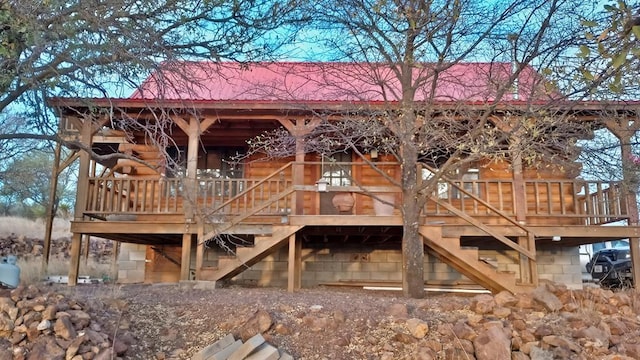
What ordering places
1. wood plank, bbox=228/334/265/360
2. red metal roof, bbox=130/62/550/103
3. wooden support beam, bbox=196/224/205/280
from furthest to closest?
wooden support beam, bbox=196/224/205/280, red metal roof, bbox=130/62/550/103, wood plank, bbox=228/334/265/360

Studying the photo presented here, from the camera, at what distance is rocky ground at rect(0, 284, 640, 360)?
483 cm

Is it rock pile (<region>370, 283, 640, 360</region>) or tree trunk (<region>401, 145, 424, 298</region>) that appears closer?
rock pile (<region>370, 283, 640, 360</region>)

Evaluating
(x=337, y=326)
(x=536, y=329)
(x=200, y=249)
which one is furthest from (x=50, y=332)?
(x=536, y=329)

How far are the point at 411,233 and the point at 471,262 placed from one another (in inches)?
49.2

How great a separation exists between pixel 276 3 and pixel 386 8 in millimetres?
1622

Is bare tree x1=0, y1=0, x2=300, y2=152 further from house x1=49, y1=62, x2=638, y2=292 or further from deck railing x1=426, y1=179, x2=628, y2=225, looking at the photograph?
deck railing x1=426, y1=179, x2=628, y2=225

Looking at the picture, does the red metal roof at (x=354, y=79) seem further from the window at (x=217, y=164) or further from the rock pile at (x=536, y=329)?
the rock pile at (x=536, y=329)

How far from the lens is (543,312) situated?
5.99m

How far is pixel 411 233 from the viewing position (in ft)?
25.7

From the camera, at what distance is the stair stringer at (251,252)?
27.7 feet

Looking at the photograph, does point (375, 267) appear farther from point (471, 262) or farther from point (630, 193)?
point (630, 193)

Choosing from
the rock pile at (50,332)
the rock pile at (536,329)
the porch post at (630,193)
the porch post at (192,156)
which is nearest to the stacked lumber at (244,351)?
the rock pile at (50,332)

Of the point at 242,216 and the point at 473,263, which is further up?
the point at 242,216

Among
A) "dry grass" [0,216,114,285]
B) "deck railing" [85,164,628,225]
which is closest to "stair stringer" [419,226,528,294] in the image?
"deck railing" [85,164,628,225]
